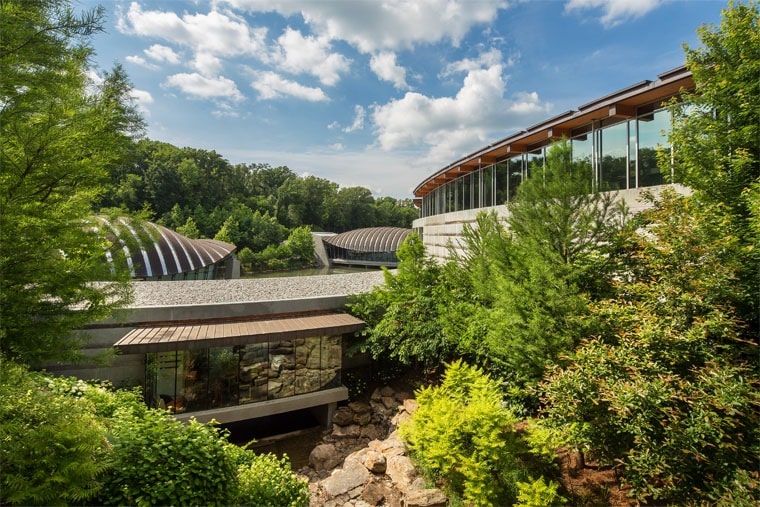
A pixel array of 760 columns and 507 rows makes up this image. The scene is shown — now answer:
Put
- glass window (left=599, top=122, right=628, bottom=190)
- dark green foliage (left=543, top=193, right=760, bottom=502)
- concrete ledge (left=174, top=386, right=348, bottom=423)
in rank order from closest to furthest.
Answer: dark green foliage (left=543, top=193, right=760, bottom=502)
glass window (left=599, top=122, right=628, bottom=190)
concrete ledge (left=174, top=386, right=348, bottom=423)

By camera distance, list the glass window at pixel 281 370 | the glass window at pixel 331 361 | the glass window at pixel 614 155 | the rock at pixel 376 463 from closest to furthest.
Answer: the rock at pixel 376 463
the glass window at pixel 614 155
the glass window at pixel 281 370
the glass window at pixel 331 361

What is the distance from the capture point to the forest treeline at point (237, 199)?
51.5 meters

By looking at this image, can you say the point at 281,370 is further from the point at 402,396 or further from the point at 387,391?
the point at 402,396

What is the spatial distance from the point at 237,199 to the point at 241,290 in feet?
182

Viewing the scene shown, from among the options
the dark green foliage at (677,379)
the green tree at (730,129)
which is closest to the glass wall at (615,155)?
the green tree at (730,129)

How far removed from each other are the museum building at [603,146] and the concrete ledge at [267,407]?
8.42 meters

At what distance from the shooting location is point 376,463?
26.3ft

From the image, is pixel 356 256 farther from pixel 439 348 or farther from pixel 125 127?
pixel 125 127

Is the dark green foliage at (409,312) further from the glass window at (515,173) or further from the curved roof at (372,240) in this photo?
the curved roof at (372,240)

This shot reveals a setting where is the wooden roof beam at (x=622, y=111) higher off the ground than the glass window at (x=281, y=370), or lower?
higher

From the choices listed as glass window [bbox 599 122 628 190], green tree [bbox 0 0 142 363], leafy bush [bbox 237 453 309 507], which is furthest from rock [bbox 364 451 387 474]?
glass window [bbox 599 122 628 190]

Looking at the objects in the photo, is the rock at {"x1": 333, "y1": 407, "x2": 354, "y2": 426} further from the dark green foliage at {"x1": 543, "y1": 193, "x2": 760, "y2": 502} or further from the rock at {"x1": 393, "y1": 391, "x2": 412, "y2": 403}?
the dark green foliage at {"x1": 543, "y1": 193, "x2": 760, "y2": 502}

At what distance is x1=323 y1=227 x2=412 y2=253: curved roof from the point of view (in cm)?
4764

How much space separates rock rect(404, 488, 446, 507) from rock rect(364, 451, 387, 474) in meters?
1.33
